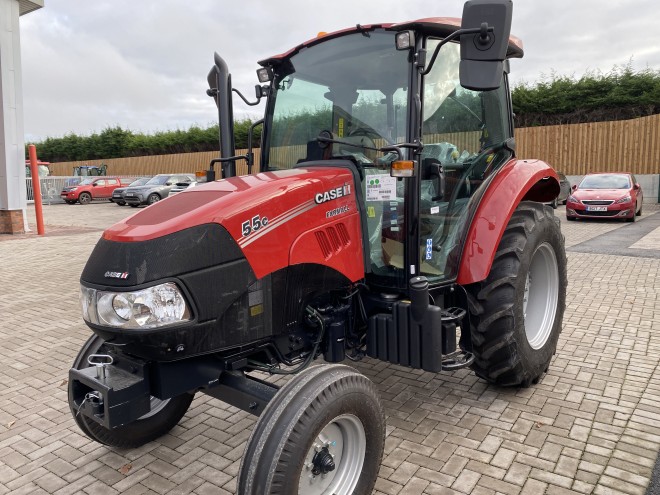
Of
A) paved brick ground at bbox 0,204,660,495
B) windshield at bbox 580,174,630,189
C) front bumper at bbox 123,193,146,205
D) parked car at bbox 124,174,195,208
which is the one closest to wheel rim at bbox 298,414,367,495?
paved brick ground at bbox 0,204,660,495

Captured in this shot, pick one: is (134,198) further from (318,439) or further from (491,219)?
(318,439)

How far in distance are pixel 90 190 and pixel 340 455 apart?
89.5 feet

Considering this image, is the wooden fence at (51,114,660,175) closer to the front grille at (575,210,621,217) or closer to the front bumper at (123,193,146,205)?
the front grille at (575,210,621,217)

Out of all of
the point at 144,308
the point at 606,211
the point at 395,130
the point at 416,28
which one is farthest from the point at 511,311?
the point at 606,211

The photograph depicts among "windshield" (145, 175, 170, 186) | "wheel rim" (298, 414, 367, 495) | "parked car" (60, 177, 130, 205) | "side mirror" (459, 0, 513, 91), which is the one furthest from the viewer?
"parked car" (60, 177, 130, 205)

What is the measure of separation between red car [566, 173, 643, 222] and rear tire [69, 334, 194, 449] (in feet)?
44.7

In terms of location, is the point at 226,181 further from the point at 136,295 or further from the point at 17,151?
the point at 17,151

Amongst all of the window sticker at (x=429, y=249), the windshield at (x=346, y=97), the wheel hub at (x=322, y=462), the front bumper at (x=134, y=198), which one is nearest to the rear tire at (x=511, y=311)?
the window sticker at (x=429, y=249)

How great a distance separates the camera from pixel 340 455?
2.50 m

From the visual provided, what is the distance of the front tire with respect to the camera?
211 cm

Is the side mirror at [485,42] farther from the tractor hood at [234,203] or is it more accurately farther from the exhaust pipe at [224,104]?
the exhaust pipe at [224,104]

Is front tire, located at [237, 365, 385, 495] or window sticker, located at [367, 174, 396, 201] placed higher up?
window sticker, located at [367, 174, 396, 201]

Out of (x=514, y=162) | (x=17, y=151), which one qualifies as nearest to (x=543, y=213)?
(x=514, y=162)

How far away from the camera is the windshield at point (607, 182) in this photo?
1479cm
